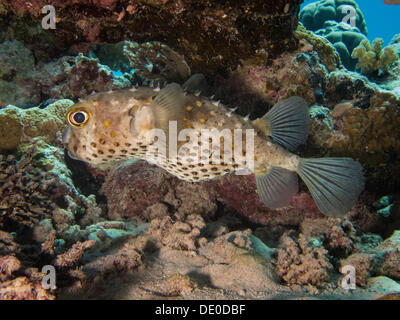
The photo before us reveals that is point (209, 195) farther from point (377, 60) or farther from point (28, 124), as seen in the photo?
point (377, 60)

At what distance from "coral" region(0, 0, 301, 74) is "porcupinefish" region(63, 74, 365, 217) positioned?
136 centimetres

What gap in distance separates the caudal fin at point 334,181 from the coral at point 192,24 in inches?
82.8

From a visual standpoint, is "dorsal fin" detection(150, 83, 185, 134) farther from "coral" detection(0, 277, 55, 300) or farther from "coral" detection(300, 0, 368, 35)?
"coral" detection(300, 0, 368, 35)

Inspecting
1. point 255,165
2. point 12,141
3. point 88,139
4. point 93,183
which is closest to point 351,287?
point 255,165

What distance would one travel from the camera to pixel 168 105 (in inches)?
107

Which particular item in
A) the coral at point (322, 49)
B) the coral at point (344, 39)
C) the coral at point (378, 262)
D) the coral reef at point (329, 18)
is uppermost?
the coral reef at point (329, 18)

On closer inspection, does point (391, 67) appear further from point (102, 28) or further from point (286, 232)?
point (102, 28)

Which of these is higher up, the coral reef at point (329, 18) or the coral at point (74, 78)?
the coral reef at point (329, 18)

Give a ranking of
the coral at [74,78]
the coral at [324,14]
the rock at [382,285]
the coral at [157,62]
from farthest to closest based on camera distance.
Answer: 1. the coral at [324,14]
2. the coral at [74,78]
3. the coral at [157,62]
4. the rock at [382,285]

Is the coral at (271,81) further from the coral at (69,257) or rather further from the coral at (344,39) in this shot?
the coral at (344,39)

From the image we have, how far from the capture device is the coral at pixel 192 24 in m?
3.55

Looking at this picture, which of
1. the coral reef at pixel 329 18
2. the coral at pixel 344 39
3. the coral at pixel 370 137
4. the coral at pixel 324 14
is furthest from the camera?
the coral at pixel 324 14

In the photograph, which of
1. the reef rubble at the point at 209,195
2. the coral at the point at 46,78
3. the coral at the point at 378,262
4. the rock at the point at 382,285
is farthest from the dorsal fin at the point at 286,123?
the coral at the point at 46,78

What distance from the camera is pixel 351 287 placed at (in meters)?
2.65
